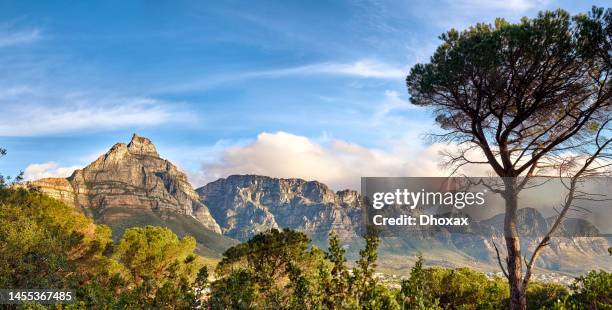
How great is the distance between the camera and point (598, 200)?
12438mm

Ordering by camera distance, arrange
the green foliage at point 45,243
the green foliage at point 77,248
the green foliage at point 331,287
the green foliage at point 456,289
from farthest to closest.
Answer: the green foliage at point 77,248 < the green foliage at point 45,243 < the green foliage at point 456,289 < the green foliage at point 331,287

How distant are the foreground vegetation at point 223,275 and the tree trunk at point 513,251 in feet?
1.90

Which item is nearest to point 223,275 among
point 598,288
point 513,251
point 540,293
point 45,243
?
point 45,243

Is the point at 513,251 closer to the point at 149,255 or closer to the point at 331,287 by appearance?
the point at 331,287

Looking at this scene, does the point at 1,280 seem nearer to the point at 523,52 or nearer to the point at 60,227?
the point at 60,227

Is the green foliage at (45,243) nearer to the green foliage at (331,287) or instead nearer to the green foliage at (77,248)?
the green foliage at (77,248)

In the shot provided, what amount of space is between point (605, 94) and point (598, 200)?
10.2 ft

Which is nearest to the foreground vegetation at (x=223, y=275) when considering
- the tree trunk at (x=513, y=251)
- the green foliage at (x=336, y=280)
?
the green foliage at (x=336, y=280)

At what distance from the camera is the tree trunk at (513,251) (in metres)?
12.6

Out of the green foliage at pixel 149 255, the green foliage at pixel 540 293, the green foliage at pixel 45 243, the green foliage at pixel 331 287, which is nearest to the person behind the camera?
the green foliage at pixel 331 287

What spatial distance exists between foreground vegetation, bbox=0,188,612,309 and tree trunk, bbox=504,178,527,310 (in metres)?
0.58

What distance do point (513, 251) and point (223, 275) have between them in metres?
21.7

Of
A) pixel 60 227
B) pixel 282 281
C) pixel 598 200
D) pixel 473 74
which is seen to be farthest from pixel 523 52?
pixel 60 227

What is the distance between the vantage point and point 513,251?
510 inches
